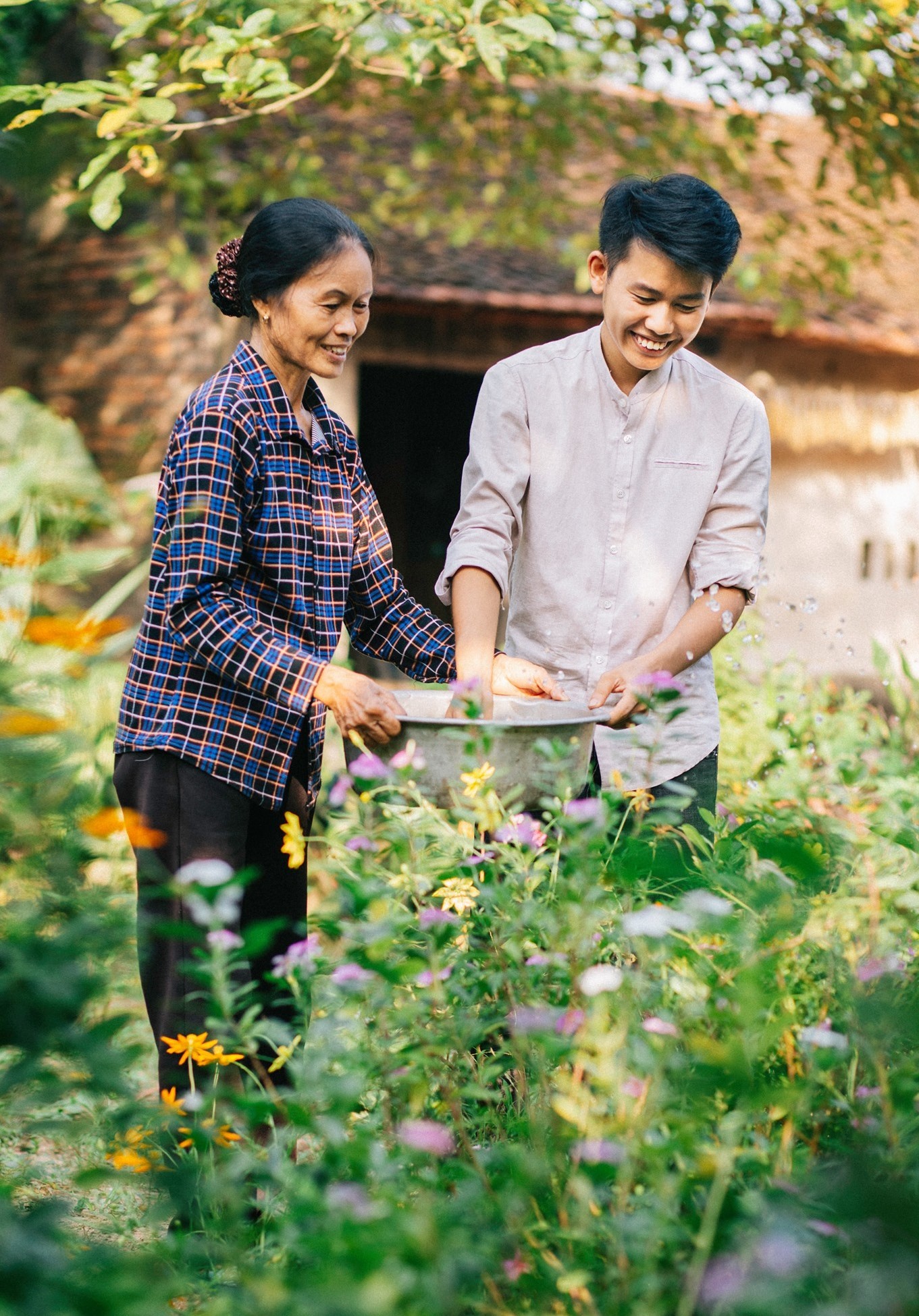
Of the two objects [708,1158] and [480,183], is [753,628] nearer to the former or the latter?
[708,1158]

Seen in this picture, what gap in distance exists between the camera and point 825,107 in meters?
5.71

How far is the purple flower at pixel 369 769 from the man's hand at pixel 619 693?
0.56 m

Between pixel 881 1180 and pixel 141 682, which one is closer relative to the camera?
pixel 881 1180

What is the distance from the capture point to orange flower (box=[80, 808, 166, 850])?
1391 millimetres

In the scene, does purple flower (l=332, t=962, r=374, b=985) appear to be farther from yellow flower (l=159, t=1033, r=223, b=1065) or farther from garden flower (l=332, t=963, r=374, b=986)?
yellow flower (l=159, t=1033, r=223, b=1065)

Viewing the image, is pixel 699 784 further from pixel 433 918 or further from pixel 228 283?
pixel 228 283

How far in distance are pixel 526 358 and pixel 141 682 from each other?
3.07 ft

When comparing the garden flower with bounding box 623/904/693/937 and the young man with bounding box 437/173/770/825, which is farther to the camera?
the young man with bounding box 437/173/770/825

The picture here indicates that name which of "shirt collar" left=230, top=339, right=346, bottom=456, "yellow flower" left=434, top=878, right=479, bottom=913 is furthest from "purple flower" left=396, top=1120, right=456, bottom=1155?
"shirt collar" left=230, top=339, right=346, bottom=456

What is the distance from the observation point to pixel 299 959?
1636 mm

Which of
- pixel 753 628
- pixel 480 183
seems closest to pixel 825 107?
pixel 753 628

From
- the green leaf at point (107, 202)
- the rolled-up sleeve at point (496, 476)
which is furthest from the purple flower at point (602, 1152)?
the green leaf at point (107, 202)

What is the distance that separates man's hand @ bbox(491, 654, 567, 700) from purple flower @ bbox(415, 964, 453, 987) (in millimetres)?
790

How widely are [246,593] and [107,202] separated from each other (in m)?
1.78
